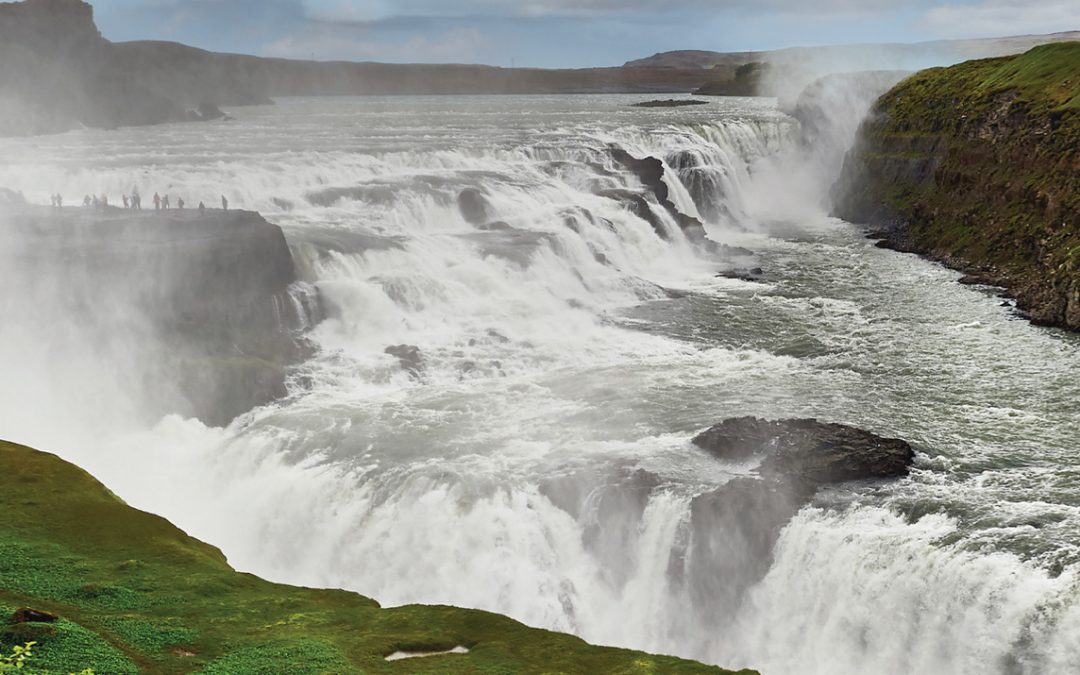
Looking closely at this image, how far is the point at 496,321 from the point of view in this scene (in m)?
40.7

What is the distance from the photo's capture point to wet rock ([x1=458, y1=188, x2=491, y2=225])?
175ft

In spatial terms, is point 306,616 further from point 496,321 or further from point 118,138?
point 118,138

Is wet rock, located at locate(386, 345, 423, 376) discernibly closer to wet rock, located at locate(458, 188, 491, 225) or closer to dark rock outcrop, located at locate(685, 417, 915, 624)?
dark rock outcrop, located at locate(685, 417, 915, 624)

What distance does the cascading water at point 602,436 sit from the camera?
21.3 m

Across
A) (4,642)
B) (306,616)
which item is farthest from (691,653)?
(4,642)

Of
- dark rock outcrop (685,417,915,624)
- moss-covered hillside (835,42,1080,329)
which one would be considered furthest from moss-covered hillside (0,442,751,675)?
moss-covered hillside (835,42,1080,329)

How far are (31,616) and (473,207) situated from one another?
4086 centimetres

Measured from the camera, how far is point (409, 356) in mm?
36094

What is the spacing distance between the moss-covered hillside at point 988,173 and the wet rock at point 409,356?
24.9 metres

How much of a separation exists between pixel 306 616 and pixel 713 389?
60.9ft

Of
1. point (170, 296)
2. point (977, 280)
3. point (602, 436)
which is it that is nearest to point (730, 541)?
point (602, 436)

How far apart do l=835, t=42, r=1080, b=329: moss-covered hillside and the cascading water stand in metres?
2.79

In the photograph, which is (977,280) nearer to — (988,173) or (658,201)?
(988,173)

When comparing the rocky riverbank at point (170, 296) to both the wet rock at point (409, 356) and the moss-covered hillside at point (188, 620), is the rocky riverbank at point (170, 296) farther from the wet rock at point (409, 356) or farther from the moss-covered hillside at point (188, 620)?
the moss-covered hillside at point (188, 620)
